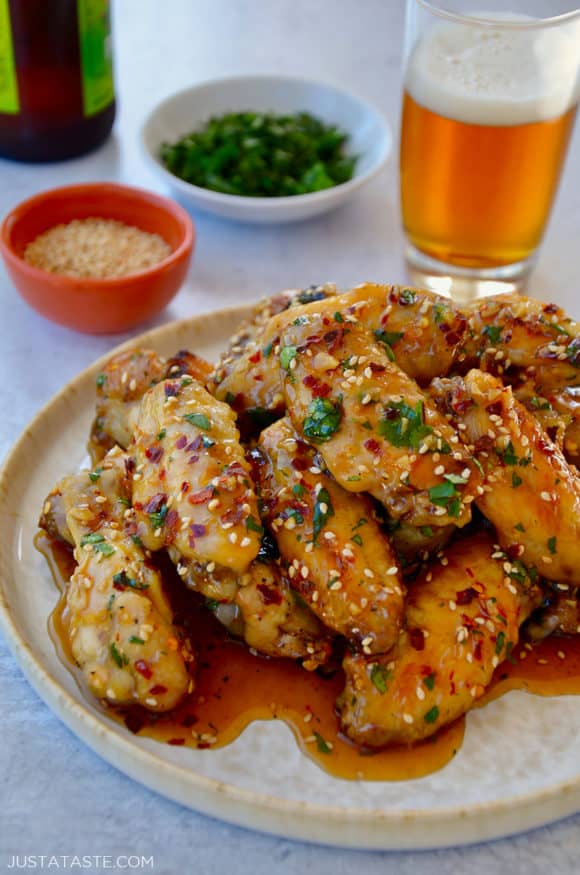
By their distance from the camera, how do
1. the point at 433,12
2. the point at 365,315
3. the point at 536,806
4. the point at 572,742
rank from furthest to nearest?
1. the point at 433,12
2. the point at 365,315
3. the point at 572,742
4. the point at 536,806

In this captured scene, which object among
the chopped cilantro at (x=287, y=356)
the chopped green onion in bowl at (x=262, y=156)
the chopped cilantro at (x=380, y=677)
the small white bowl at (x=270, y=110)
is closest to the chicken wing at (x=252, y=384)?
the chopped cilantro at (x=287, y=356)

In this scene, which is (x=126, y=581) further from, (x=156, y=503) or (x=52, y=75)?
(x=52, y=75)

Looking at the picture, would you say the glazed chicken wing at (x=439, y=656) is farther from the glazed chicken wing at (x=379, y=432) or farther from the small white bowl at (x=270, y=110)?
the small white bowl at (x=270, y=110)

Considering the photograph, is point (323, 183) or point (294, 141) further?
point (294, 141)

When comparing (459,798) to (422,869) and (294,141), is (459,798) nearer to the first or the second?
(422,869)

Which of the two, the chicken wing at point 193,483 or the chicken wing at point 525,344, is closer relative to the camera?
the chicken wing at point 193,483

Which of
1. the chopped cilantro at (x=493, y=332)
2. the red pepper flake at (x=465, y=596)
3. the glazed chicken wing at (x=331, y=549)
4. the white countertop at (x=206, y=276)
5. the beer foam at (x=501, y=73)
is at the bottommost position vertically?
the white countertop at (x=206, y=276)

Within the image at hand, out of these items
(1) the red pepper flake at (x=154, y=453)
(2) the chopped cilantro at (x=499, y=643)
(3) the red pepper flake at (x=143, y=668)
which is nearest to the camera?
(3) the red pepper flake at (x=143, y=668)

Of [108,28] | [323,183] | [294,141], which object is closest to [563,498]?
[323,183]
